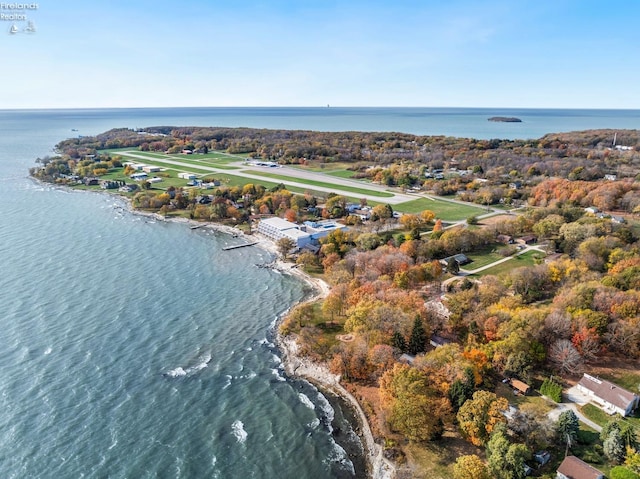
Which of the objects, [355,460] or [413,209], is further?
[413,209]

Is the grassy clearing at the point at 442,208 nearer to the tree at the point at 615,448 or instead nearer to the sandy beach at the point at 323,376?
the sandy beach at the point at 323,376

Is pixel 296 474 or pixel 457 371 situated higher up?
pixel 457 371

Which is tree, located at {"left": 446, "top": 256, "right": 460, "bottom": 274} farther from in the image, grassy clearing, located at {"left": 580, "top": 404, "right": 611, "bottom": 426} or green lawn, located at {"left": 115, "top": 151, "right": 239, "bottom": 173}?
green lawn, located at {"left": 115, "top": 151, "right": 239, "bottom": 173}

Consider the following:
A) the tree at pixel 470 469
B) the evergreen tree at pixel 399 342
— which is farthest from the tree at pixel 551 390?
the evergreen tree at pixel 399 342

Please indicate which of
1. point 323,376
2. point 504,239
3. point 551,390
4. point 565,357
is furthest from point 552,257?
point 323,376

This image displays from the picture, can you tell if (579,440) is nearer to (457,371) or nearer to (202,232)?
(457,371)

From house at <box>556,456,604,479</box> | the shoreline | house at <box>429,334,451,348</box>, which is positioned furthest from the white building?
house at <box>556,456,604,479</box>

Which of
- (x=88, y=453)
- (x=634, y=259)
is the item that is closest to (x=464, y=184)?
(x=634, y=259)
